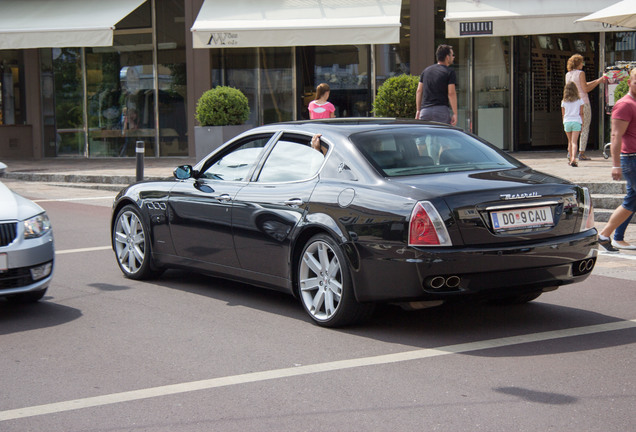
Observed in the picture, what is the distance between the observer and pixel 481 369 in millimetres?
5332

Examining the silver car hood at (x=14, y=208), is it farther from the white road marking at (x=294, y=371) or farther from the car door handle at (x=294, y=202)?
the white road marking at (x=294, y=371)

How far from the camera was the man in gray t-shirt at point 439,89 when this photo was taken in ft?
40.5

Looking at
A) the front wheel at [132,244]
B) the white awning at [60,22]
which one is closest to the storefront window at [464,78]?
the white awning at [60,22]

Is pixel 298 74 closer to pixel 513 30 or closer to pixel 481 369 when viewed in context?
pixel 513 30

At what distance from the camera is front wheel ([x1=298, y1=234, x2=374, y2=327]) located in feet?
20.3

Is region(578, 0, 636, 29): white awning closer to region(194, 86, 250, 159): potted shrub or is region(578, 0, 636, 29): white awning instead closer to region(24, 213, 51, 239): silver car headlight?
region(194, 86, 250, 159): potted shrub

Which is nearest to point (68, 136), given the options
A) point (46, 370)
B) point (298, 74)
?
point (298, 74)

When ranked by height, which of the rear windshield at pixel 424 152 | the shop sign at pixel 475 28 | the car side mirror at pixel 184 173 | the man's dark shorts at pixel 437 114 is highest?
the shop sign at pixel 475 28

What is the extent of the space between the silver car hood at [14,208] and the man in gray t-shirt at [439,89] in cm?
641

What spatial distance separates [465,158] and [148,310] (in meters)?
2.66

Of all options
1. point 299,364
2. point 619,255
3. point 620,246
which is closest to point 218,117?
point 620,246

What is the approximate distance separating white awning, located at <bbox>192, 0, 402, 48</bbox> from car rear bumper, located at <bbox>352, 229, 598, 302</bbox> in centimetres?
1365

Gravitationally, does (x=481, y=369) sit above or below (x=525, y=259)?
below

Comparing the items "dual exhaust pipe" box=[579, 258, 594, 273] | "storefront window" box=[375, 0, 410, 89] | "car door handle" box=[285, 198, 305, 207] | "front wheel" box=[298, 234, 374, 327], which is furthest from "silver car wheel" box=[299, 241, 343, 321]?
"storefront window" box=[375, 0, 410, 89]
